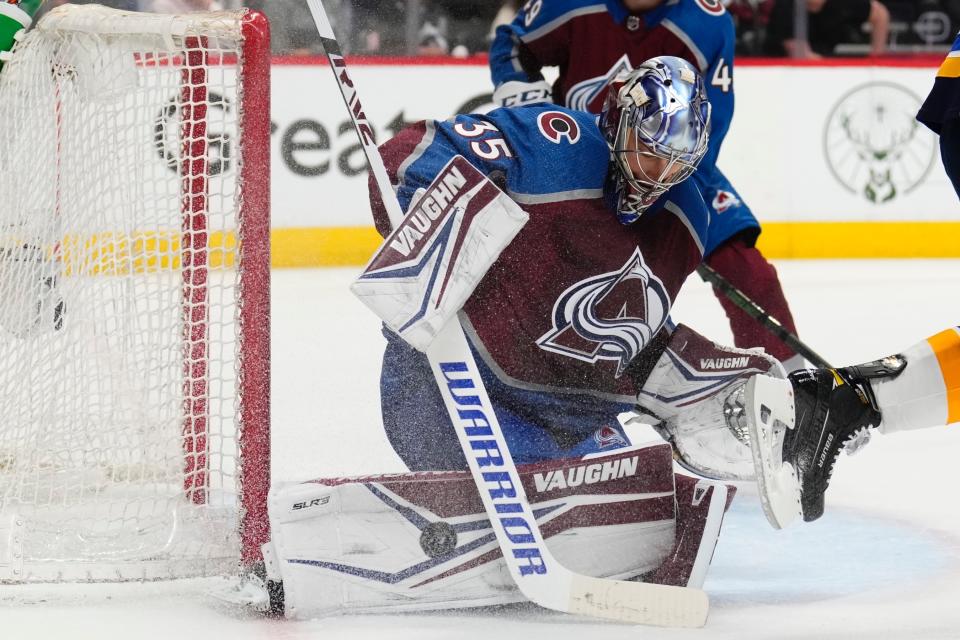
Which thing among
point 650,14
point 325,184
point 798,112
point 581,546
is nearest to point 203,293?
point 581,546

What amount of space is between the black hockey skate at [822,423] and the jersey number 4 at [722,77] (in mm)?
956

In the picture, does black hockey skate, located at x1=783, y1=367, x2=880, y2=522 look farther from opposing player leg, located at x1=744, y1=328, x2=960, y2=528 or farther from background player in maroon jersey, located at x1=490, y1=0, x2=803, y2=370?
background player in maroon jersey, located at x1=490, y1=0, x2=803, y2=370

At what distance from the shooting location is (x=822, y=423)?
224 cm

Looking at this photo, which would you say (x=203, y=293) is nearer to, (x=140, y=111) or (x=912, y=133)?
(x=140, y=111)

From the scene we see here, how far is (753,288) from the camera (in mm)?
3076

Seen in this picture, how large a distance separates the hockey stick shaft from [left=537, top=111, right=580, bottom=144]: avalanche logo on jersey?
996 millimetres

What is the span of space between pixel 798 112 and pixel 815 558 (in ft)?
13.8

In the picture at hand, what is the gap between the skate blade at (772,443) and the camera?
2057 millimetres

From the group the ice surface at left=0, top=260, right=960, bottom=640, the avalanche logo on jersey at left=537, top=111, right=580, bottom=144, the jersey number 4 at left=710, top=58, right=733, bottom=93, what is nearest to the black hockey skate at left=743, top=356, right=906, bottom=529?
the ice surface at left=0, top=260, right=960, bottom=640

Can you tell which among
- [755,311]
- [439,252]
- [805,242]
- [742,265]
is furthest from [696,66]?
[805,242]

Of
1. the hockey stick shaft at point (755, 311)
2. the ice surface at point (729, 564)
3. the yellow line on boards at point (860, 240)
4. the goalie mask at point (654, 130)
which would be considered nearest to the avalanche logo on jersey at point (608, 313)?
the goalie mask at point (654, 130)

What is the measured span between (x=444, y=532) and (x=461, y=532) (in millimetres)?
27

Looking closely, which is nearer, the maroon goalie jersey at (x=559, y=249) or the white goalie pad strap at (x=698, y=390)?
the maroon goalie jersey at (x=559, y=249)

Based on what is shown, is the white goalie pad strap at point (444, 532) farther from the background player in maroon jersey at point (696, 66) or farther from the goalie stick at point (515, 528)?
the background player in maroon jersey at point (696, 66)
